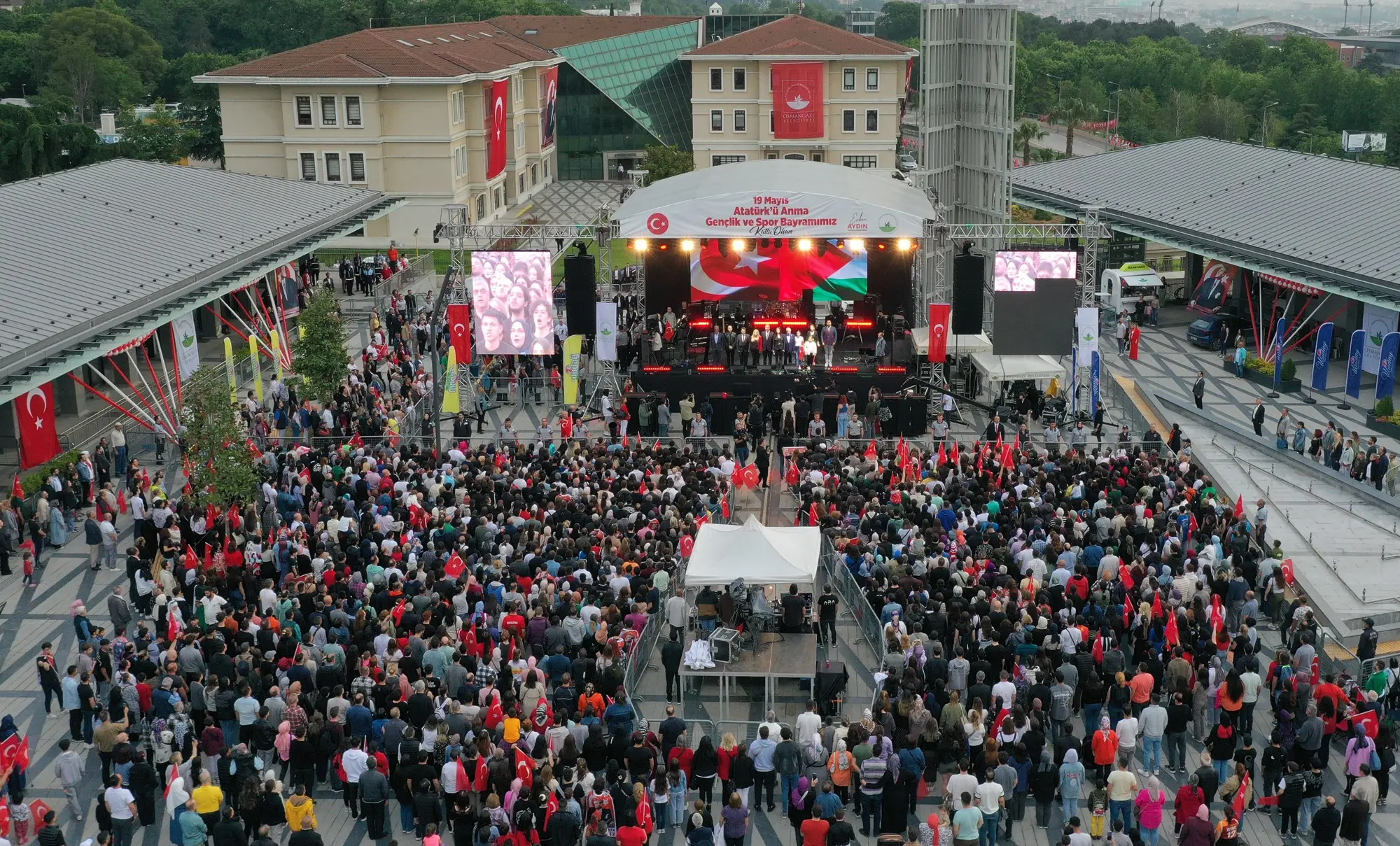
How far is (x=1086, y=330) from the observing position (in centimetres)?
3250

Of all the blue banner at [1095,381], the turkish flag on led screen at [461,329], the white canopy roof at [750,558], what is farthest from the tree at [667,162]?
the white canopy roof at [750,558]

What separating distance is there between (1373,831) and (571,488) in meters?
13.3

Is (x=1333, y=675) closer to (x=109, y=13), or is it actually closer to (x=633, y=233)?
(x=633, y=233)

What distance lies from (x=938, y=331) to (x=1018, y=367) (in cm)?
199

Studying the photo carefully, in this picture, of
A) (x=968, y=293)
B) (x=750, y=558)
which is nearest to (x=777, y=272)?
(x=968, y=293)

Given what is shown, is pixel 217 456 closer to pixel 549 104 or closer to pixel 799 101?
pixel 799 101

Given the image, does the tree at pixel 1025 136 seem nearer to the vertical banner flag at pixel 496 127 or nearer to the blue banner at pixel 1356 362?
the vertical banner flag at pixel 496 127

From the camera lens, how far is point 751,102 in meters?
65.5

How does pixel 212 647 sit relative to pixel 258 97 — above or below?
below

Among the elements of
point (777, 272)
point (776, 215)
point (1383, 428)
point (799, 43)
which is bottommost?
point (1383, 428)

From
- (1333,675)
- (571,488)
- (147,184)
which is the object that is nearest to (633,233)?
(571,488)

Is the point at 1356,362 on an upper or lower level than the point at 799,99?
lower

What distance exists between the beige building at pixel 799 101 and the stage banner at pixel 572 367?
32891 millimetres

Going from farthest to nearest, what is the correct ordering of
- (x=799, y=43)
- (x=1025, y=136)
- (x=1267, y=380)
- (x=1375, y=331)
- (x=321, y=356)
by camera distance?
(x=1025, y=136)
(x=799, y=43)
(x=1267, y=380)
(x=1375, y=331)
(x=321, y=356)
